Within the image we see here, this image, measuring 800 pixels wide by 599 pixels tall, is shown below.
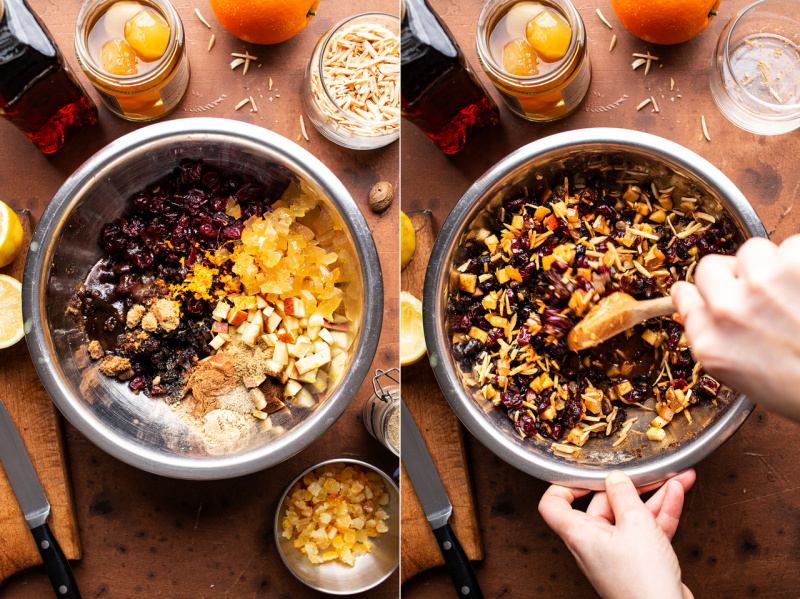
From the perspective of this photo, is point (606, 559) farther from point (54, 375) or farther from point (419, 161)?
point (54, 375)

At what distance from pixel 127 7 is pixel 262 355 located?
914mm

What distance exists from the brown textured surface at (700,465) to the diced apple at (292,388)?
1.47 ft

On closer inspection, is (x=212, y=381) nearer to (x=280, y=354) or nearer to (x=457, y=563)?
(x=280, y=354)

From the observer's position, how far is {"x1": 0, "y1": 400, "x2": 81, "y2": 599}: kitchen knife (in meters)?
1.45

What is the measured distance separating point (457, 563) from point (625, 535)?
0.43 metres

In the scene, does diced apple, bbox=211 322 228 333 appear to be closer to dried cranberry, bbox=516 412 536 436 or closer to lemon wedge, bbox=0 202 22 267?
lemon wedge, bbox=0 202 22 267

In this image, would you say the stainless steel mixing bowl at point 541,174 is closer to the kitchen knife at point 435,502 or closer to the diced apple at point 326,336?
the kitchen knife at point 435,502

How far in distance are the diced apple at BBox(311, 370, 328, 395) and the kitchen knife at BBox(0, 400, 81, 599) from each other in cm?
71

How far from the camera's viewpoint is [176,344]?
59.2 inches

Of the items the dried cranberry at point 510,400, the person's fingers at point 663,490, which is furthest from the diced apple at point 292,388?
the person's fingers at point 663,490

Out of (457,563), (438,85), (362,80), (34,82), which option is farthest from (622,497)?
(34,82)

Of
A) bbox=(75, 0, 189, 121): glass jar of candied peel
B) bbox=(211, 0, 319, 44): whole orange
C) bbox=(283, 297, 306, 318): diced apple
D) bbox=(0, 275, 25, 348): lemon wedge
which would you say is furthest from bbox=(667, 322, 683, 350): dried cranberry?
bbox=(0, 275, 25, 348): lemon wedge

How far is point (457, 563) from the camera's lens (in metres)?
1.41

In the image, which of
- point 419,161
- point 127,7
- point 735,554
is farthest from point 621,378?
point 127,7
